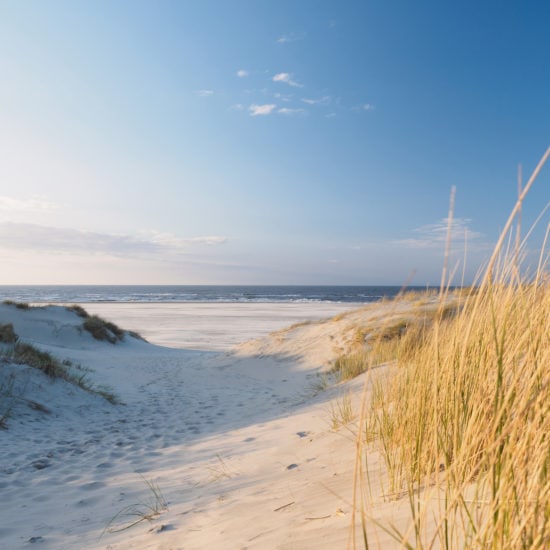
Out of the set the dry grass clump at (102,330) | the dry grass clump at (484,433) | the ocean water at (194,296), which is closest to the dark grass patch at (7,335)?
the dry grass clump at (102,330)

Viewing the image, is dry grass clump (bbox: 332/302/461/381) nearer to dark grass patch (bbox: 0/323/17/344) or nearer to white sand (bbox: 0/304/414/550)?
white sand (bbox: 0/304/414/550)

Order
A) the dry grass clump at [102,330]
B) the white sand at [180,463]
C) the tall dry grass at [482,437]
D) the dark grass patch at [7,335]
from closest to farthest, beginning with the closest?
1. the tall dry grass at [482,437]
2. the white sand at [180,463]
3. the dark grass patch at [7,335]
4. the dry grass clump at [102,330]

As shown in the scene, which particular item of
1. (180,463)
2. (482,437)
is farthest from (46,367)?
(482,437)

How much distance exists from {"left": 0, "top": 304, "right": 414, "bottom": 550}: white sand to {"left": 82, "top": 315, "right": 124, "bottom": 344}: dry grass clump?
4944mm

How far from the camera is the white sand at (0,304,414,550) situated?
6.88 feet

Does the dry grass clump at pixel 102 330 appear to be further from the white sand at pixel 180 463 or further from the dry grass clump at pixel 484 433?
the dry grass clump at pixel 484 433

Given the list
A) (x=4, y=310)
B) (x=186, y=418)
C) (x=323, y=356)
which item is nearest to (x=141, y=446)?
(x=186, y=418)

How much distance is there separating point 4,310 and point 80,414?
1008 cm

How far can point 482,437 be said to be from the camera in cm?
111

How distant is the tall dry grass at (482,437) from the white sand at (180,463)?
12.1 inches

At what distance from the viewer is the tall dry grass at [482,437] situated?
3.33ft

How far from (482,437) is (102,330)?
14744 mm

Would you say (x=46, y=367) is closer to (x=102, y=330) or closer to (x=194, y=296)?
(x=102, y=330)

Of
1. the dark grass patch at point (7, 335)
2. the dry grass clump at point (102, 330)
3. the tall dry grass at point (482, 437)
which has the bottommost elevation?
the dry grass clump at point (102, 330)
